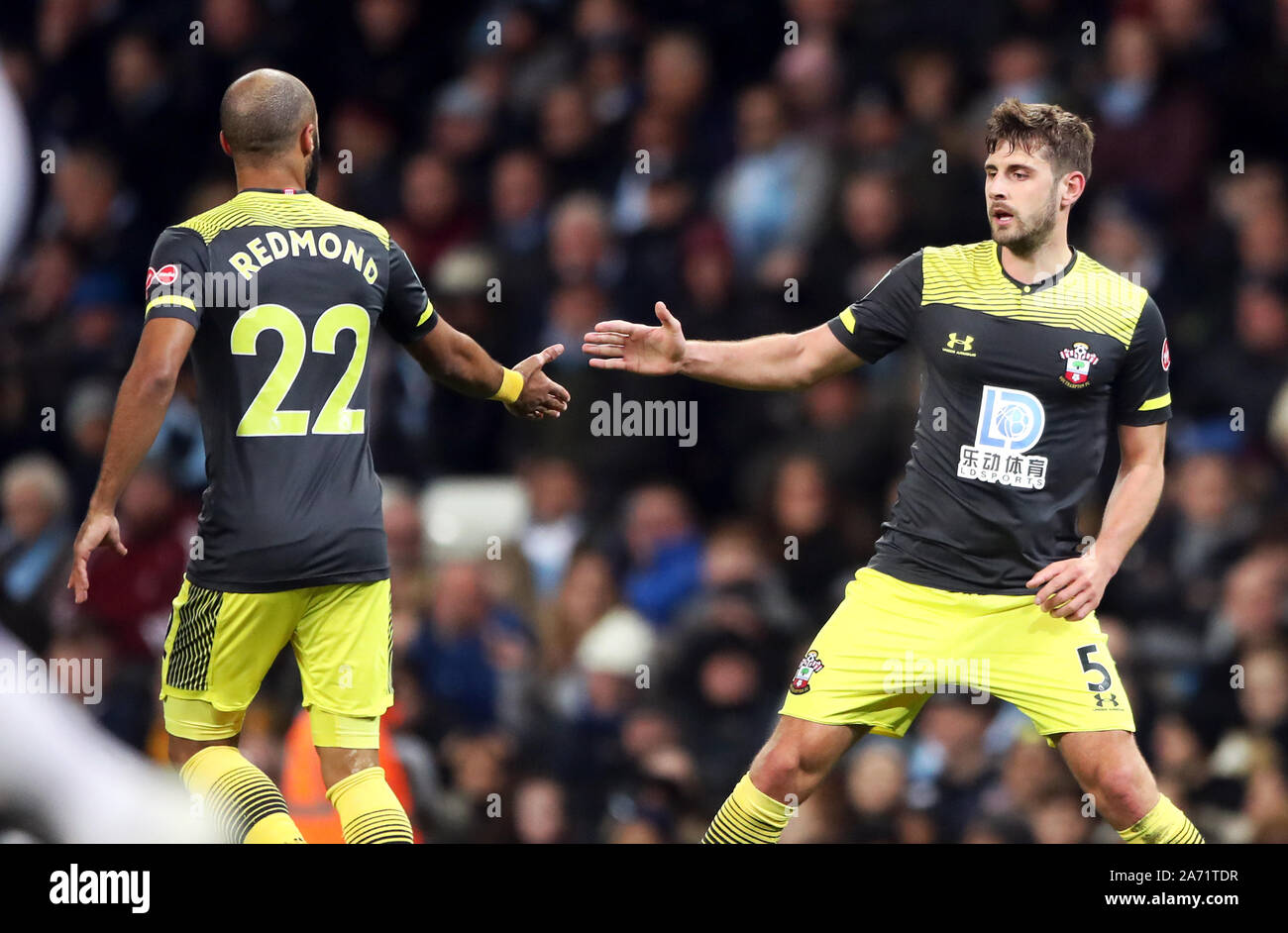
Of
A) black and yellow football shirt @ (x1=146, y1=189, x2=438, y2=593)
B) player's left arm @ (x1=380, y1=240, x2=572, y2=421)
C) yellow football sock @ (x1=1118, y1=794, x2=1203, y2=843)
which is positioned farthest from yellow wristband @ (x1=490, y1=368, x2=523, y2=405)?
yellow football sock @ (x1=1118, y1=794, x2=1203, y2=843)

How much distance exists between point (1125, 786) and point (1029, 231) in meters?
1.50

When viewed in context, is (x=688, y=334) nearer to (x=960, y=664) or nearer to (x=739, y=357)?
(x=739, y=357)

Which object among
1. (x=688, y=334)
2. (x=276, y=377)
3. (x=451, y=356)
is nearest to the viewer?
(x=276, y=377)

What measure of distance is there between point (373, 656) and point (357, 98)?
4.76 m

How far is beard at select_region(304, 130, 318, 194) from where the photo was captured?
473 cm

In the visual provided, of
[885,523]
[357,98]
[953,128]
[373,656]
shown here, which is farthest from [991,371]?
[357,98]

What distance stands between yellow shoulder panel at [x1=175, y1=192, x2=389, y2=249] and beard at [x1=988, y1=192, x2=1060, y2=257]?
1.74 m

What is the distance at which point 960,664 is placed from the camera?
4.80 m

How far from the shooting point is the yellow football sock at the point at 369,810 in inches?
177

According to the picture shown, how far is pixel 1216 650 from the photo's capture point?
700 centimetres

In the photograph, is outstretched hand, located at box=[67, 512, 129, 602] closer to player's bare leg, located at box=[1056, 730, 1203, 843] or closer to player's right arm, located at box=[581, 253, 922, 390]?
player's right arm, located at box=[581, 253, 922, 390]

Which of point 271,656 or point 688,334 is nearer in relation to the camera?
point 271,656

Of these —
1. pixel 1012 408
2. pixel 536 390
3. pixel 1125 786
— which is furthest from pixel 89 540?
pixel 1125 786

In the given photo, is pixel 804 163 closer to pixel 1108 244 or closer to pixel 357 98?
pixel 1108 244
